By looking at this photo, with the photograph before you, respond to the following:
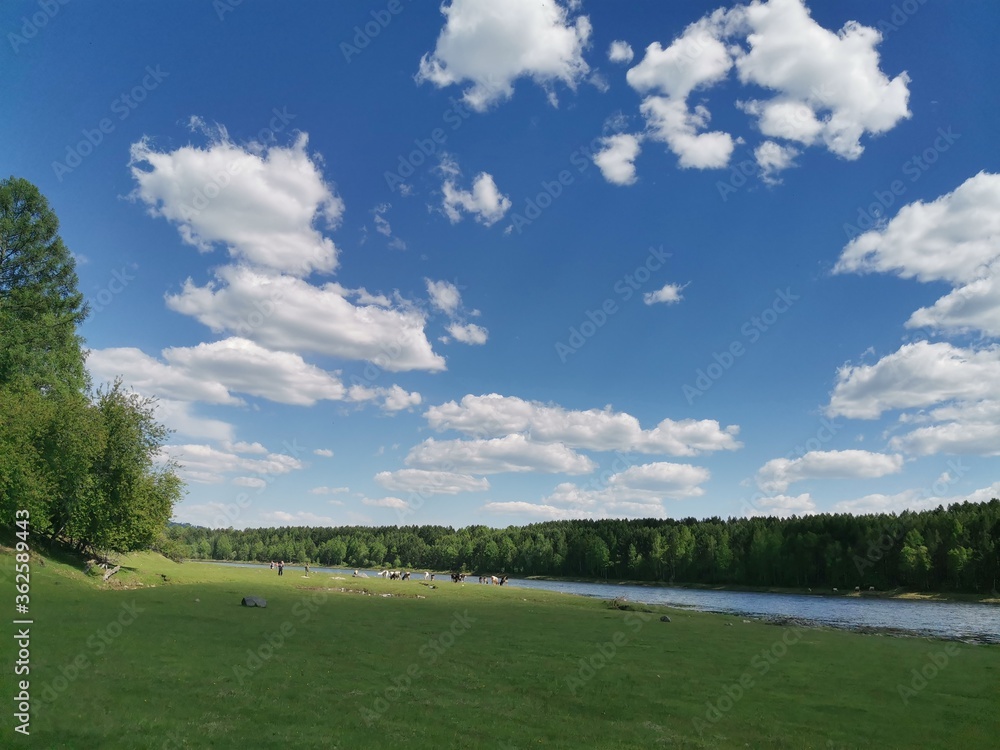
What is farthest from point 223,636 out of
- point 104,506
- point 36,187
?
point 36,187

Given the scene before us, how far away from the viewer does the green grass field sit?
18.2 metres

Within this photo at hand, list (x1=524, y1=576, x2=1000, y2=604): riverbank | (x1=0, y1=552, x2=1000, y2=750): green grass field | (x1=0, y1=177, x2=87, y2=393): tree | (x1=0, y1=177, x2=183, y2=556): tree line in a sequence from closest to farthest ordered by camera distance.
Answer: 1. (x1=0, y1=552, x2=1000, y2=750): green grass field
2. (x1=0, y1=177, x2=183, y2=556): tree line
3. (x1=0, y1=177, x2=87, y2=393): tree
4. (x1=524, y1=576, x2=1000, y2=604): riverbank

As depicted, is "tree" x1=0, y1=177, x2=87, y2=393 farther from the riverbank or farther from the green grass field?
the riverbank

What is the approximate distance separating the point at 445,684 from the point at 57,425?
4868 cm

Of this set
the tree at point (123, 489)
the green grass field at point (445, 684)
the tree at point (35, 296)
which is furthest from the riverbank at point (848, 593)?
the tree at point (35, 296)

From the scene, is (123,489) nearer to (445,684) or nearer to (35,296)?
(35,296)

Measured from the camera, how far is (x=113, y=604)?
37.2m

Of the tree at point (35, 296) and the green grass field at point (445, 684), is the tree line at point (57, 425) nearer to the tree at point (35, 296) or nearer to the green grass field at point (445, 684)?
the tree at point (35, 296)

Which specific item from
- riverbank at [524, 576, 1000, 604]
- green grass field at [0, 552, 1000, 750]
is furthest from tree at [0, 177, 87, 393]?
riverbank at [524, 576, 1000, 604]

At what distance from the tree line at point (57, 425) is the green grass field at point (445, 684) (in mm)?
9699

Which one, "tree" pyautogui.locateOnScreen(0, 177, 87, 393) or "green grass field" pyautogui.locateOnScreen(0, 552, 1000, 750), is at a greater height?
"tree" pyautogui.locateOnScreen(0, 177, 87, 393)

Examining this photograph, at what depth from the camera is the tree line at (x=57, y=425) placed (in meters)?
50.4

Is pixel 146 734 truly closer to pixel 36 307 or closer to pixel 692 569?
pixel 36 307

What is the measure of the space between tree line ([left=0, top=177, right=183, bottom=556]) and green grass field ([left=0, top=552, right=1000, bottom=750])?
970 cm
